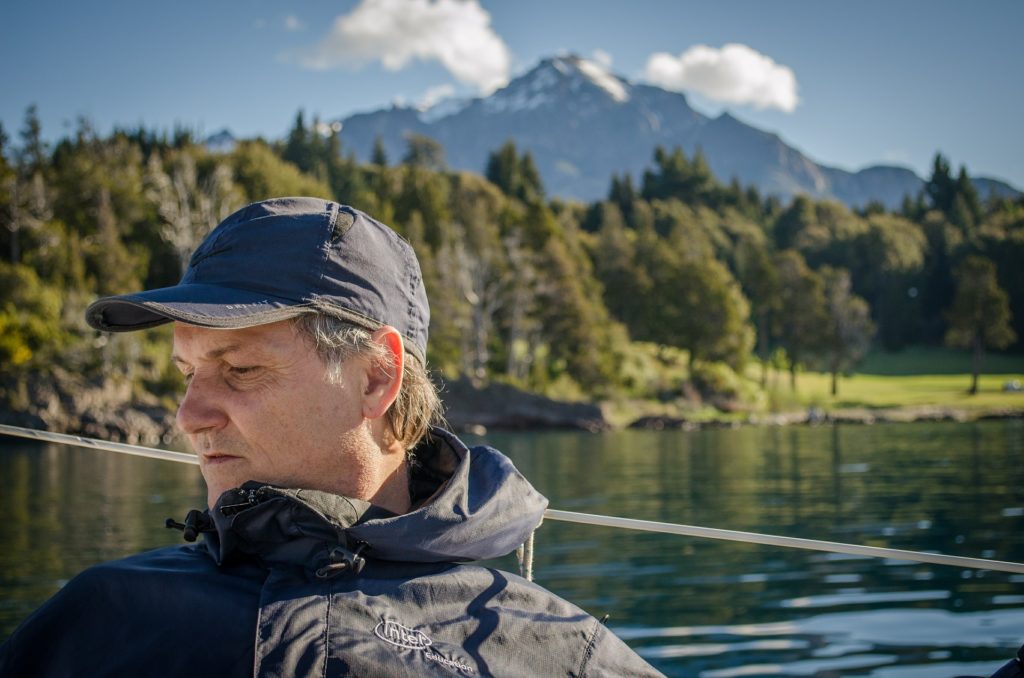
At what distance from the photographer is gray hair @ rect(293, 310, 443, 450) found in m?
1.46

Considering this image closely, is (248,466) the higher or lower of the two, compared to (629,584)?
higher

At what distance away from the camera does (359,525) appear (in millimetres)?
1318

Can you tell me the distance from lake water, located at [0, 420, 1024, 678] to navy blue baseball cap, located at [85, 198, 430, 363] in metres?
4.69

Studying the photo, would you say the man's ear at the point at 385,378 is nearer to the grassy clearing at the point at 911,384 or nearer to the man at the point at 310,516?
the man at the point at 310,516

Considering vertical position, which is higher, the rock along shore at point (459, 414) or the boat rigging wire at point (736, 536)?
the boat rigging wire at point (736, 536)

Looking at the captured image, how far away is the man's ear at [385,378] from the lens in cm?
153

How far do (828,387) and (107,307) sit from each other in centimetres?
5810

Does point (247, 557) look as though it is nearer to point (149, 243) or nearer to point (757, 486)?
point (757, 486)

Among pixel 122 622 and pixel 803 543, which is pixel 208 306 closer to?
pixel 122 622

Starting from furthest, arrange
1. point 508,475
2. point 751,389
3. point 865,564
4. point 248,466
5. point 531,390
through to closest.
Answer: point 751,389 → point 531,390 → point 865,564 → point 508,475 → point 248,466

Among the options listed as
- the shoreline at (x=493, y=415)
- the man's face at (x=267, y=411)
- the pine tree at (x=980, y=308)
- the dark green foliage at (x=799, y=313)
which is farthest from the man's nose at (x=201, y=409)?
the pine tree at (x=980, y=308)

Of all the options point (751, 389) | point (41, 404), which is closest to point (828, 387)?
point (751, 389)

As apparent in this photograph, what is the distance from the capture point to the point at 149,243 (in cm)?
4656

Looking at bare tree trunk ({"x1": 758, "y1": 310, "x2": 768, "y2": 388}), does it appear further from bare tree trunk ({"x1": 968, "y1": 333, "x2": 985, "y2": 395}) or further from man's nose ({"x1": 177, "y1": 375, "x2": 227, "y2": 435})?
man's nose ({"x1": 177, "y1": 375, "x2": 227, "y2": 435})
